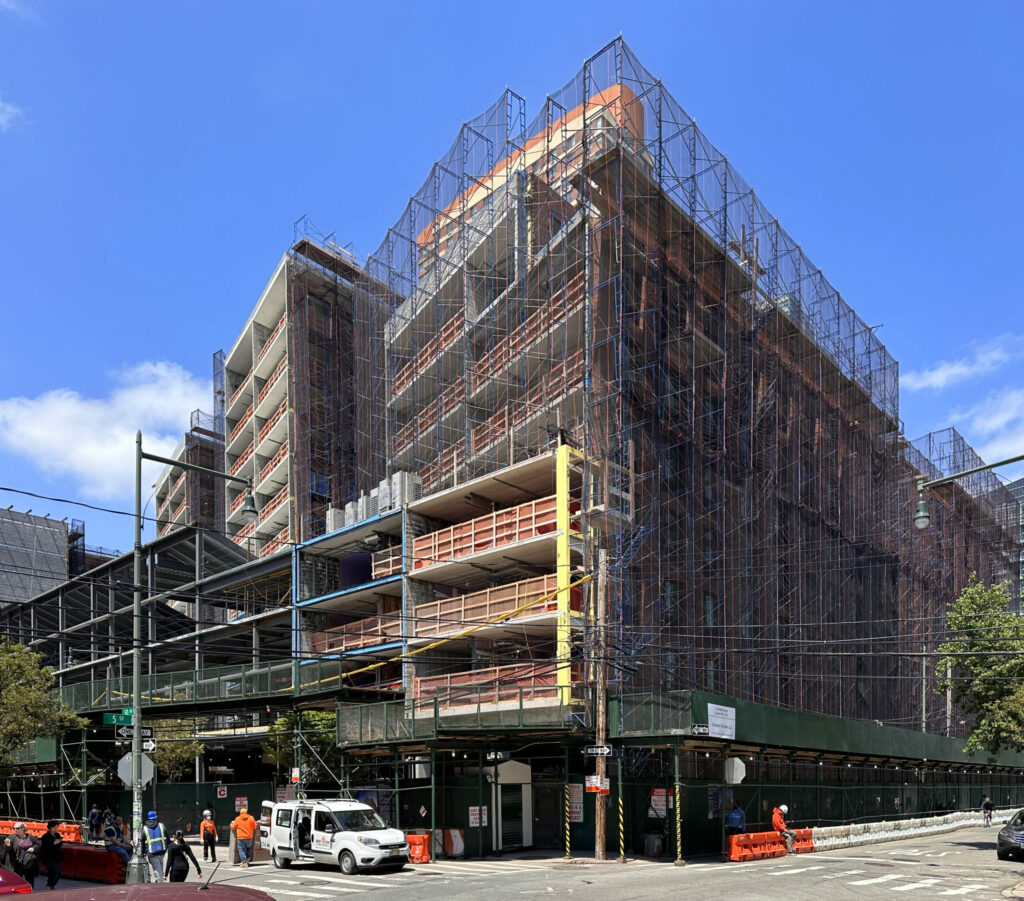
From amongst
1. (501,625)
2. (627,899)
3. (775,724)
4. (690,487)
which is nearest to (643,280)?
(690,487)

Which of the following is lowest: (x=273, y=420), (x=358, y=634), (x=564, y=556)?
(x=358, y=634)

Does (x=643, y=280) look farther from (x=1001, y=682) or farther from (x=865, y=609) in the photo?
(x=865, y=609)

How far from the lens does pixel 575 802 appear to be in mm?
34469

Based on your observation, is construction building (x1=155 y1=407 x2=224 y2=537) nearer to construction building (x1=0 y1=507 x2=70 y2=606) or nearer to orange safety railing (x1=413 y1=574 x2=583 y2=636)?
construction building (x1=0 y1=507 x2=70 y2=606)

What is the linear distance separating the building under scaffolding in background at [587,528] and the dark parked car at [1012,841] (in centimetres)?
586

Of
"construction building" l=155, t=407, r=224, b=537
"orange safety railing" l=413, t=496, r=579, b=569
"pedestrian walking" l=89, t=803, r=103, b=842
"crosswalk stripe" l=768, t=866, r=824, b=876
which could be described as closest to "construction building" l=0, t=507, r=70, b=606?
"construction building" l=155, t=407, r=224, b=537

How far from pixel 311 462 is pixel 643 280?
1015 inches

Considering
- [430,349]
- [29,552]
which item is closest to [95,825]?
[430,349]

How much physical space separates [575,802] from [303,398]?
32779mm

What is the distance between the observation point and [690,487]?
135 ft

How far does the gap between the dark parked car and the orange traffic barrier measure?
56.7 ft

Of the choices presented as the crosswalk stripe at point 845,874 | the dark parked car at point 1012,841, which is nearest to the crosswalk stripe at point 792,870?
the crosswalk stripe at point 845,874

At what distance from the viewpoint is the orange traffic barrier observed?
30469mm

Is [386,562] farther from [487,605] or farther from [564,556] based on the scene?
[564,556]
